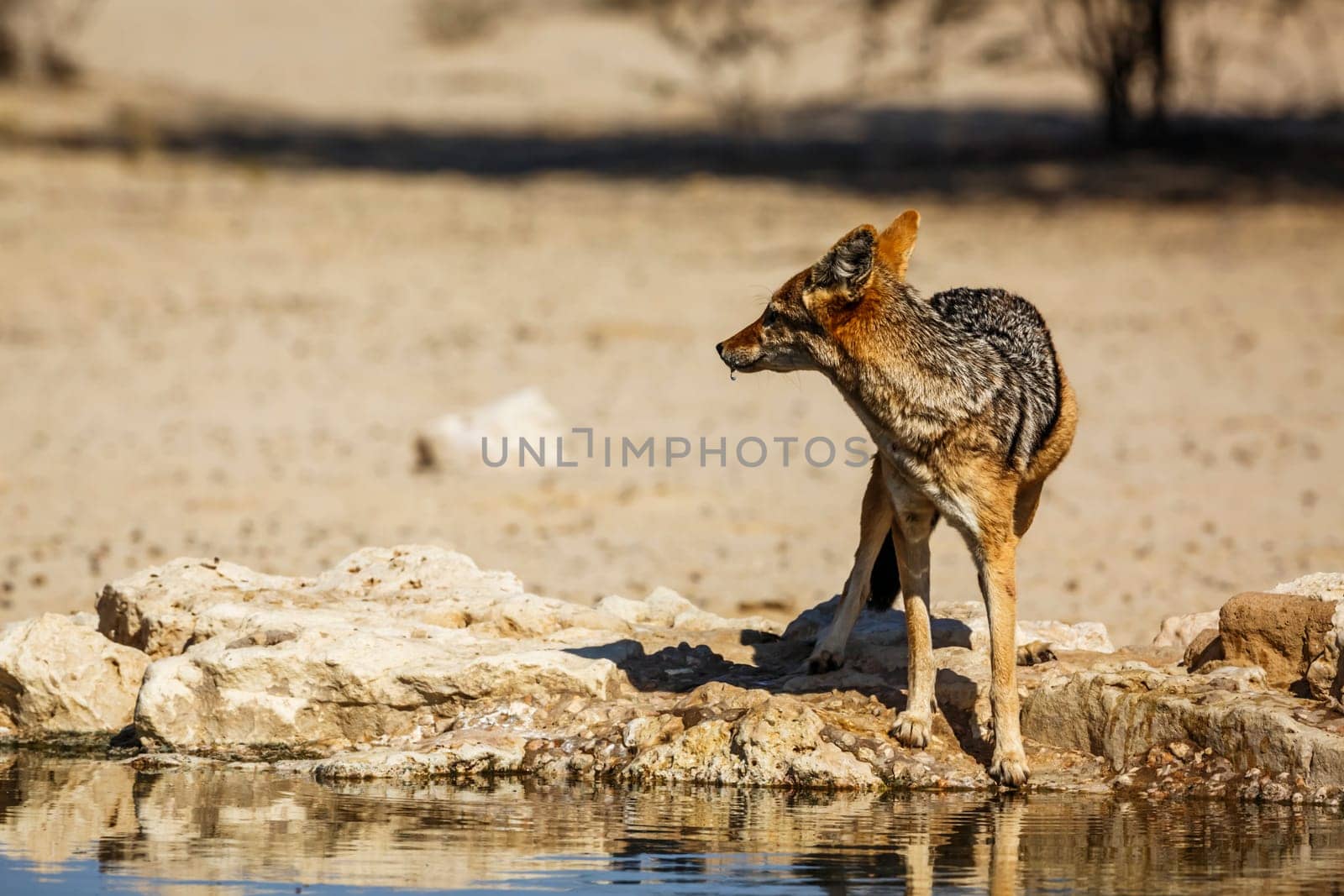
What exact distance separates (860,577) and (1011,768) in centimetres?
94

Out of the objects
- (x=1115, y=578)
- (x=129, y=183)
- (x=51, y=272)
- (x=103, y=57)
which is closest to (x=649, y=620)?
(x=1115, y=578)

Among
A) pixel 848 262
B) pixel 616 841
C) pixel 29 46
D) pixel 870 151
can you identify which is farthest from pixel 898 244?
pixel 29 46

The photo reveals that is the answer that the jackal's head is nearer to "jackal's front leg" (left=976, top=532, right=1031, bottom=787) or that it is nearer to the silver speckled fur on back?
the silver speckled fur on back

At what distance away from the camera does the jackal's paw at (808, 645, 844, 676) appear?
680cm

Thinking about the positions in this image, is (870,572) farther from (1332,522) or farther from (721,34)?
(721,34)

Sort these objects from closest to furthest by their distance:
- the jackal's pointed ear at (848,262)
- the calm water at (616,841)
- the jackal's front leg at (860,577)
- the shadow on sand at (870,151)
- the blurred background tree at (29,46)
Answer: the calm water at (616,841)
the jackal's pointed ear at (848,262)
the jackal's front leg at (860,577)
the shadow on sand at (870,151)
the blurred background tree at (29,46)

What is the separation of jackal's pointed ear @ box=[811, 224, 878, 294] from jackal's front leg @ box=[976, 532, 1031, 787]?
3.25 feet

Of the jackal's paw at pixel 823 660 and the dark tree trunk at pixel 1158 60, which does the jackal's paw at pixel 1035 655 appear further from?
the dark tree trunk at pixel 1158 60

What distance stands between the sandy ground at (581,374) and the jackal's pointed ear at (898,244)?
339 cm

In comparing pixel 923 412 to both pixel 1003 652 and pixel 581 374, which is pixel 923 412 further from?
pixel 581 374

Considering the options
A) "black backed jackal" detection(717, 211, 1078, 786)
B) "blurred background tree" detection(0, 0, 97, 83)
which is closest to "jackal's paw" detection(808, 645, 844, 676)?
"black backed jackal" detection(717, 211, 1078, 786)

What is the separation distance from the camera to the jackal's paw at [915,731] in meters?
6.24

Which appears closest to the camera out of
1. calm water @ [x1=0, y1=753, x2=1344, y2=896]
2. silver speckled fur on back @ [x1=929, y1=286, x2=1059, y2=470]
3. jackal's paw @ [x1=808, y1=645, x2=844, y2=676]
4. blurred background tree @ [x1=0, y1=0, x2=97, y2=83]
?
calm water @ [x1=0, y1=753, x2=1344, y2=896]

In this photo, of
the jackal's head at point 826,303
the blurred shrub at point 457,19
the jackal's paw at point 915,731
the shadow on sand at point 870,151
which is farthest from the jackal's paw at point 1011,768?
the blurred shrub at point 457,19
